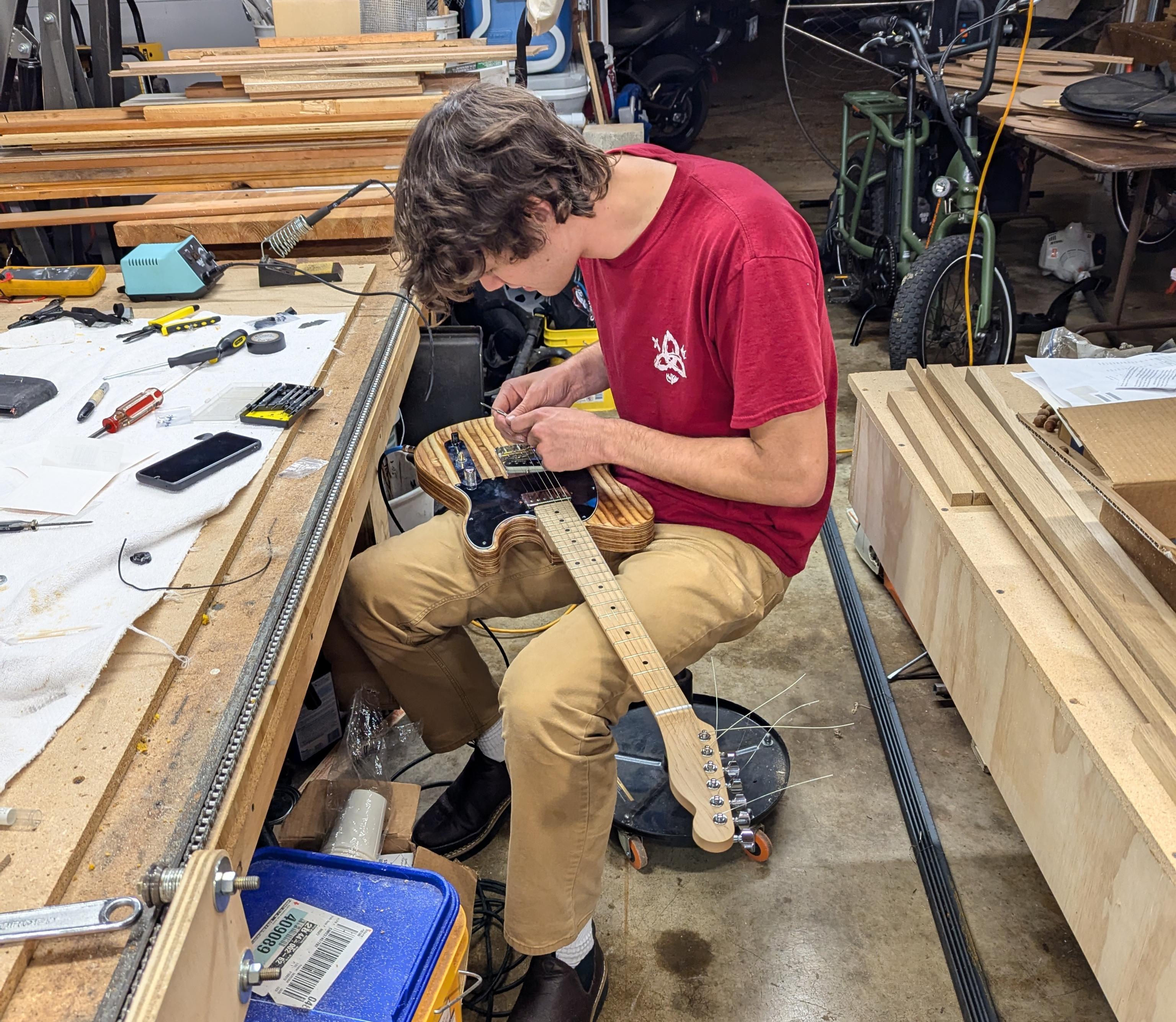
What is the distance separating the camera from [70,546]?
1187mm

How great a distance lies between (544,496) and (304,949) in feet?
2.40

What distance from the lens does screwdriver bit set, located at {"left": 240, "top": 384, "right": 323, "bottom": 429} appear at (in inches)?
58.4

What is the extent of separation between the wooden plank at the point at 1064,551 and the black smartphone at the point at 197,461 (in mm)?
1217

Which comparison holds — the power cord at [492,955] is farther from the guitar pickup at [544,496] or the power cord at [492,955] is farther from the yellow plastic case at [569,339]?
the yellow plastic case at [569,339]

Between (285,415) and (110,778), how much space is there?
2.39 feet

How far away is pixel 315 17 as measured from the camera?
3363 millimetres

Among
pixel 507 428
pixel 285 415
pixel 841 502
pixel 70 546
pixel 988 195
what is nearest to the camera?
pixel 70 546

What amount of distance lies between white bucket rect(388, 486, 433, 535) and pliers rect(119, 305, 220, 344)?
2.00 feet

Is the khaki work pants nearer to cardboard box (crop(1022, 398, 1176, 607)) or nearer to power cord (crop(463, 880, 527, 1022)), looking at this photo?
power cord (crop(463, 880, 527, 1022))

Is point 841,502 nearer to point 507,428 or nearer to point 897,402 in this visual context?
point 897,402

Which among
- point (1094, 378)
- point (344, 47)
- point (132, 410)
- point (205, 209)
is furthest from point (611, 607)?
point (344, 47)

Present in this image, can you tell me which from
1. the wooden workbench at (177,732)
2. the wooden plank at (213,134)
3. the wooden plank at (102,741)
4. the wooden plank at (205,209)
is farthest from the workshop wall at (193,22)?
the wooden plank at (102,741)

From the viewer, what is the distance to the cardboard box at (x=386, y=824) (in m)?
1.42

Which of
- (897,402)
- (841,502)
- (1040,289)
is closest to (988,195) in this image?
(1040,289)
